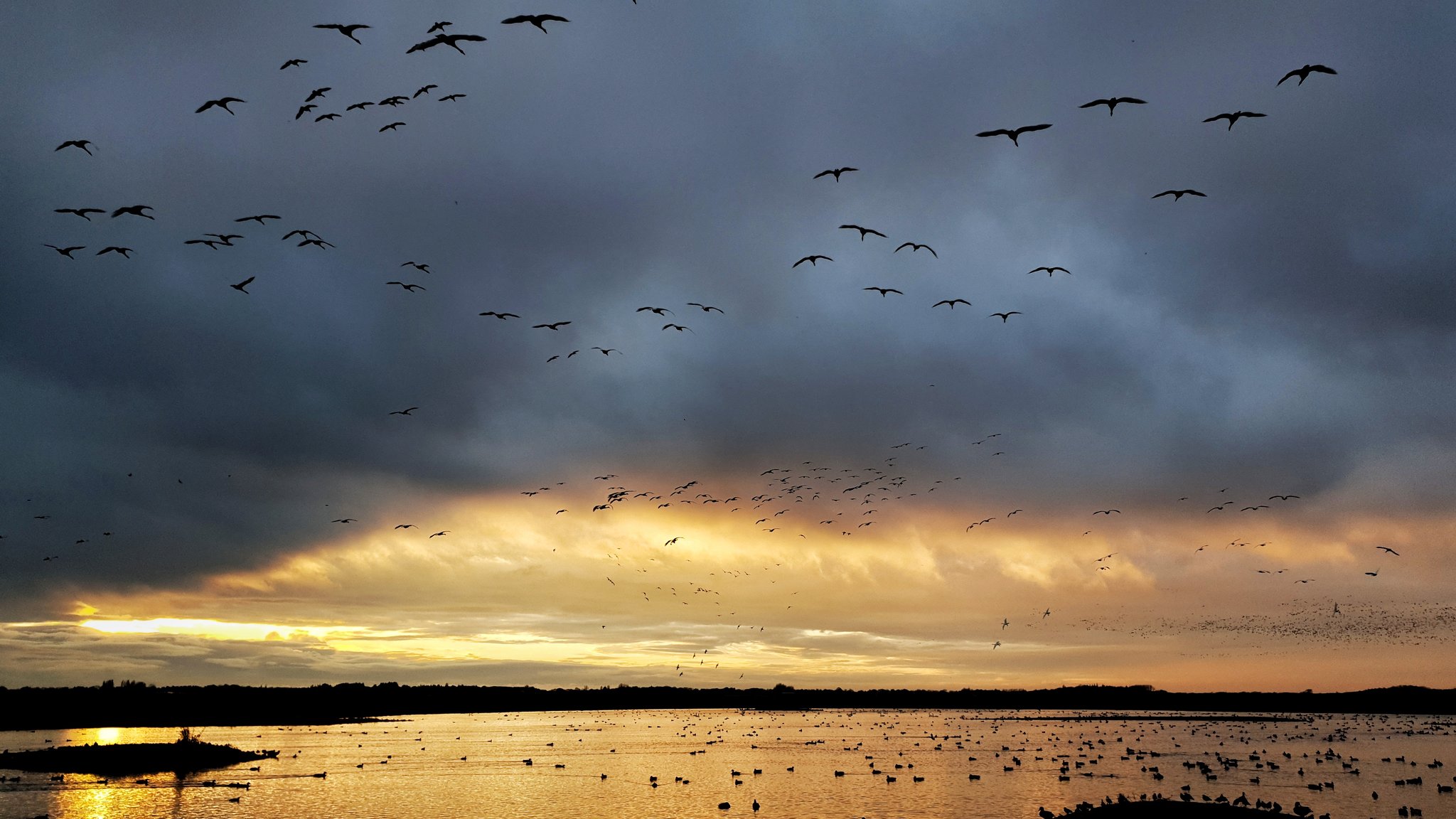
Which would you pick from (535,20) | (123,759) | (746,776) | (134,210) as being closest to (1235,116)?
(535,20)

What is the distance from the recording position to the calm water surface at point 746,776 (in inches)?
2501

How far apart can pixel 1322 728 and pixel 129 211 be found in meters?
199

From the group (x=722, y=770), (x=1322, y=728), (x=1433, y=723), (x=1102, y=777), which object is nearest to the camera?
(x=1102, y=777)

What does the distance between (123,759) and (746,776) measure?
59044 mm

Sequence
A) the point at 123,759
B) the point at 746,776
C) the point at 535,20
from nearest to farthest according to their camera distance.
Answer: the point at 535,20 → the point at 746,776 → the point at 123,759

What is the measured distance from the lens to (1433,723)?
196 metres

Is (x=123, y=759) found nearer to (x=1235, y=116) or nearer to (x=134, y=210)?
(x=134, y=210)

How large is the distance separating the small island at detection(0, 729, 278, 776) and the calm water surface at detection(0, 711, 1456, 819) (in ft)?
11.0

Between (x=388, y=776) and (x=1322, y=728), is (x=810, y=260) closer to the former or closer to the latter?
(x=388, y=776)

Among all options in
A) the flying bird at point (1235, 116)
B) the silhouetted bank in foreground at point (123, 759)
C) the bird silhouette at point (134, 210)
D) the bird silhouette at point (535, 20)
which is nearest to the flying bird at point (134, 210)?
the bird silhouette at point (134, 210)

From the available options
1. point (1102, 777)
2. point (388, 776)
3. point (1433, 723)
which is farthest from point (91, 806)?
point (1433, 723)

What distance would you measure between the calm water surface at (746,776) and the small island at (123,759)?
334 centimetres

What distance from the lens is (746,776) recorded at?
85.9 m

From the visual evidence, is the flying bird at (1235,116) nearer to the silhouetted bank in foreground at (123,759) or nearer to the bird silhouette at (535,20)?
the bird silhouette at (535,20)
